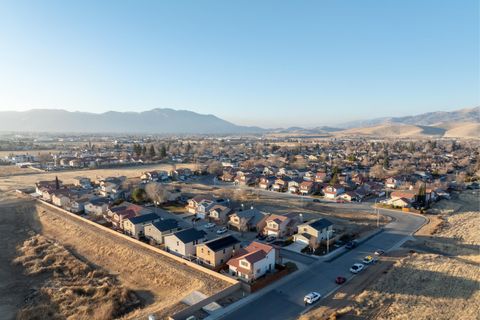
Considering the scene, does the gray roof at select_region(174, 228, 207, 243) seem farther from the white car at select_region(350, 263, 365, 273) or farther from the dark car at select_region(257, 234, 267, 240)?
the white car at select_region(350, 263, 365, 273)

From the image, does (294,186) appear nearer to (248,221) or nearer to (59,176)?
(248,221)

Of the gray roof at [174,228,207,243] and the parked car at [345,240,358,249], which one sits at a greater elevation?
the gray roof at [174,228,207,243]

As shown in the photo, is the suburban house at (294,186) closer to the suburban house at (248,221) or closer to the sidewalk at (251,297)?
the suburban house at (248,221)

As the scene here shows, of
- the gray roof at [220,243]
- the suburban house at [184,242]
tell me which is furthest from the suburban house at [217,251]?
the suburban house at [184,242]

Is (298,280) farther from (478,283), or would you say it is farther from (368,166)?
(368,166)

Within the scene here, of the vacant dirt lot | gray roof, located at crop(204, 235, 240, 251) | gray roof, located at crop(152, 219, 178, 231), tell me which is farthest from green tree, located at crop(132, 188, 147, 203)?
gray roof, located at crop(204, 235, 240, 251)
